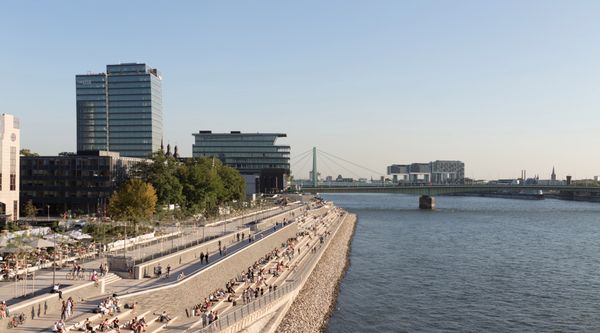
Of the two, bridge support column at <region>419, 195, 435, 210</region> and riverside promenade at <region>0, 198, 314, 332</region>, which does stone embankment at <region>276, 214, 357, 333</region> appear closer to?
riverside promenade at <region>0, 198, 314, 332</region>

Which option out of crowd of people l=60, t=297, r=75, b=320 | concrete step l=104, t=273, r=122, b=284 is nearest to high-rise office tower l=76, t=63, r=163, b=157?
concrete step l=104, t=273, r=122, b=284

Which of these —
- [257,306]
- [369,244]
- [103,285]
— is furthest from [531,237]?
[103,285]

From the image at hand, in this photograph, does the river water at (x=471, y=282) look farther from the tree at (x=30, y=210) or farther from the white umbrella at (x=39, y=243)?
the tree at (x=30, y=210)

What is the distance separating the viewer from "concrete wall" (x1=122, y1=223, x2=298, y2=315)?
2723cm

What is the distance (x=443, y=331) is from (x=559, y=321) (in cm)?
785

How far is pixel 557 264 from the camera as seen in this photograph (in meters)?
56.8

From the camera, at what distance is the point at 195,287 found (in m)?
31.5

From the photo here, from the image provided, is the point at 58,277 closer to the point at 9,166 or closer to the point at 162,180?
the point at 9,166

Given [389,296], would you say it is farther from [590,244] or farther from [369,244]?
[590,244]

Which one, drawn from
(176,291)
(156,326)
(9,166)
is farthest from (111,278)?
(9,166)

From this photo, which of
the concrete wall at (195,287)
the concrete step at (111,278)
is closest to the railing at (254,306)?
the concrete wall at (195,287)

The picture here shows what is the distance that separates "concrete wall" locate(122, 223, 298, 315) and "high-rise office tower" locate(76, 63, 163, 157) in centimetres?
11656

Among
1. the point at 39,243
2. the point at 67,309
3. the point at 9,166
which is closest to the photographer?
the point at 67,309

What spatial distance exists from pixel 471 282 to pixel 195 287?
85.3 feet
